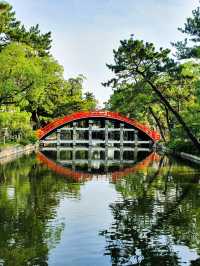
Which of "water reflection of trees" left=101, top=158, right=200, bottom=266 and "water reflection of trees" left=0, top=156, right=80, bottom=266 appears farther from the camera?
"water reflection of trees" left=101, top=158, right=200, bottom=266

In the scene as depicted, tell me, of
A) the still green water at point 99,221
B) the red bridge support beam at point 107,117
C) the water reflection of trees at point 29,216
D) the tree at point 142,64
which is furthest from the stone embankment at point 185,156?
the water reflection of trees at point 29,216

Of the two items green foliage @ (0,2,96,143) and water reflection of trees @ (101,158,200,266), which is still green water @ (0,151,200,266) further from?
green foliage @ (0,2,96,143)

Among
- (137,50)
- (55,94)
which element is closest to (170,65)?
(137,50)

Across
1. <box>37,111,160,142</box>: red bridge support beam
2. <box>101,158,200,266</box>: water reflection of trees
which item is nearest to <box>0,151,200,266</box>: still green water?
<box>101,158,200,266</box>: water reflection of trees

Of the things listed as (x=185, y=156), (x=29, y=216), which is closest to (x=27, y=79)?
(x=185, y=156)

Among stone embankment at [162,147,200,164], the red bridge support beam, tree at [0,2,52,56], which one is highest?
tree at [0,2,52,56]

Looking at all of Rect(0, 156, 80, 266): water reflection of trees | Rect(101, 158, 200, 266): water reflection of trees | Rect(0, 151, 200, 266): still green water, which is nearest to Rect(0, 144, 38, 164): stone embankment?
Rect(0, 156, 80, 266): water reflection of trees

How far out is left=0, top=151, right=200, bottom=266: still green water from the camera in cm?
1490

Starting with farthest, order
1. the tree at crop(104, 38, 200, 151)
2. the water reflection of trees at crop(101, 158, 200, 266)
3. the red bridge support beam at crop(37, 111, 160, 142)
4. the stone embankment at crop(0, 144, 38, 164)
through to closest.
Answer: the red bridge support beam at crop(37, 111, 160, 142) → the stone embankment at crop(0, 144, 38, 164) → the tree at crop(104, 38, 200, 151) → the water reflection of trees at crop(101, 158, 200, 266)

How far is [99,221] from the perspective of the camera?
19.9m

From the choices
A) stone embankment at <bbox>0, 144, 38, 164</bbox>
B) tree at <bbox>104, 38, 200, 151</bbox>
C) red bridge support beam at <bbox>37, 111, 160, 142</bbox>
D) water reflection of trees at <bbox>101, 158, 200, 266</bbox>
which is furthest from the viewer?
red bridge support beam at <bbox>37, 111, 160, 142</bbox>

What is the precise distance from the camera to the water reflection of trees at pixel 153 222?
15.1 metres

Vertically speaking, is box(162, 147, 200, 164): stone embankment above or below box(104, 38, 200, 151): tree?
below

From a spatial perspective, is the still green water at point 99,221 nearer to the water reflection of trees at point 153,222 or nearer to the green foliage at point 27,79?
the water reflection of trees at point 153,222
